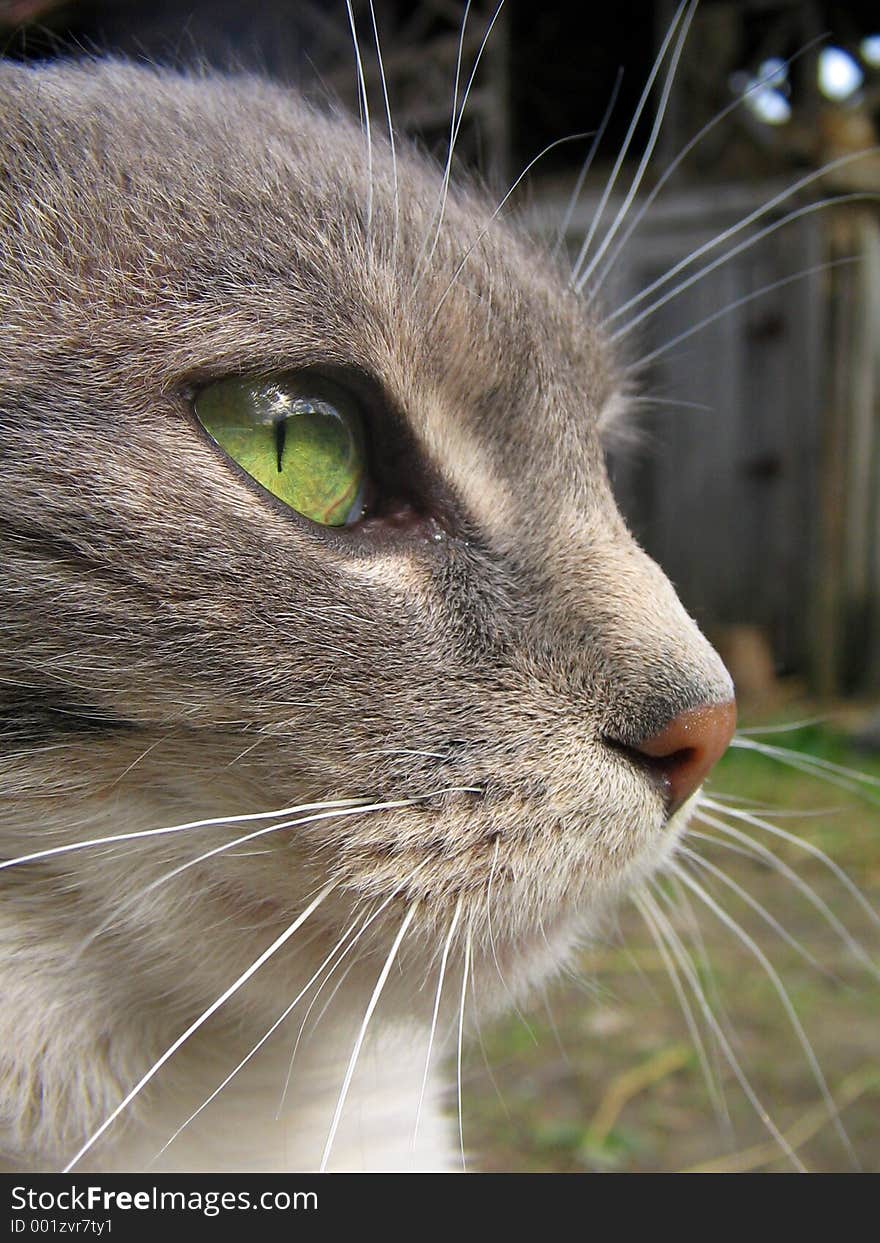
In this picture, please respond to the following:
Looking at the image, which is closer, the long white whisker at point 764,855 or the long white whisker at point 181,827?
the long white whisker at point 181,827

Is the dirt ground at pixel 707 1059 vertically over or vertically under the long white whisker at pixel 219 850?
under

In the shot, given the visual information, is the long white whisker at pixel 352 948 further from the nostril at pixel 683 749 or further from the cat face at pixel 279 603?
the nostril at pixel 683 749

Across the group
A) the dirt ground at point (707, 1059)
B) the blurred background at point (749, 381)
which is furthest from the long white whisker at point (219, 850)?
the blurred background at point (749, 381)

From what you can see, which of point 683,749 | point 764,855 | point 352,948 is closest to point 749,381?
point 764,855

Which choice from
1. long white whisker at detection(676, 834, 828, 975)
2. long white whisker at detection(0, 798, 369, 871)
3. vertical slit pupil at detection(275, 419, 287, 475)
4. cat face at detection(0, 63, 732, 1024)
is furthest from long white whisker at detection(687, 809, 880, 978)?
vertical slit pupil at detection(275, 419, 287, 475)

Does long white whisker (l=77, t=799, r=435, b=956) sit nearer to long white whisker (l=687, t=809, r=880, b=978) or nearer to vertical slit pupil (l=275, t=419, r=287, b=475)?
vertical slit pupil (l=275, t=419, r=287, b=475)

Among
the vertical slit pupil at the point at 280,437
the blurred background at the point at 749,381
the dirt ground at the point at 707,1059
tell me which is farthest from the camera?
the blurred background at the point at 749,381

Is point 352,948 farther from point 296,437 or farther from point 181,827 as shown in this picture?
point 296,437
